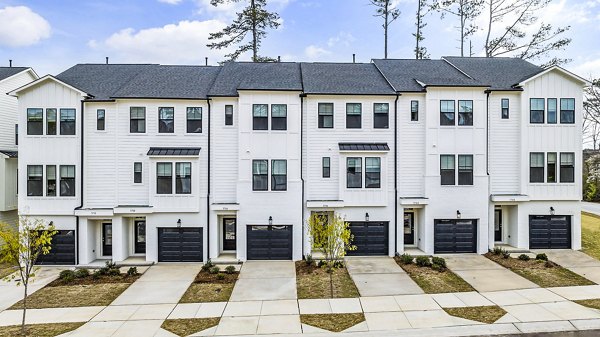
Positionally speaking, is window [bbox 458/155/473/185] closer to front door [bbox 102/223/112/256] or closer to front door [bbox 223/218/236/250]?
front door [bbox 223/218/236/250]

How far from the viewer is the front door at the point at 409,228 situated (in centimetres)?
1913

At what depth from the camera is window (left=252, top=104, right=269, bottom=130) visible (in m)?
17.4

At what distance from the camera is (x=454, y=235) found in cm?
1798

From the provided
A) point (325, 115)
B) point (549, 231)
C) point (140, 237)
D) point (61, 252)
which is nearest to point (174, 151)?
point (140, 237)

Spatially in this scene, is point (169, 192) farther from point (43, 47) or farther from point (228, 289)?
point (43, 47)

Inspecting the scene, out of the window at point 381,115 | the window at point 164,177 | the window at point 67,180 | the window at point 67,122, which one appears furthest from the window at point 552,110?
the window at point 67,180

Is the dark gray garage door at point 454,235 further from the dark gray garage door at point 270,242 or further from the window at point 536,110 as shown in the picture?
the dark gray garage door at point 270,242

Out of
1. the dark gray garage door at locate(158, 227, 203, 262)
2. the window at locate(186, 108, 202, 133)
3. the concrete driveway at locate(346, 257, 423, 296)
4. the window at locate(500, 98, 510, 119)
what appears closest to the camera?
the concrete driveway at locate(346, 257, 423, 296)

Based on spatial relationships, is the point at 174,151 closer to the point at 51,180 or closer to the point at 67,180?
the point at 67,180

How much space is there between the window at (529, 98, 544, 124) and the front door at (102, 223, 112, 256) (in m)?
23.6

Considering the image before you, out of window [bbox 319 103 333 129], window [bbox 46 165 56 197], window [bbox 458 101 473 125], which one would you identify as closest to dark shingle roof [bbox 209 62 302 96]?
window [bbox 319 103 333 129]

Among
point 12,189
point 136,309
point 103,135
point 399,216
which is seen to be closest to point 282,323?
point 136,309

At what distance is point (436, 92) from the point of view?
17.8 metres

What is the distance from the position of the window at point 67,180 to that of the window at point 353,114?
14.4 meters
